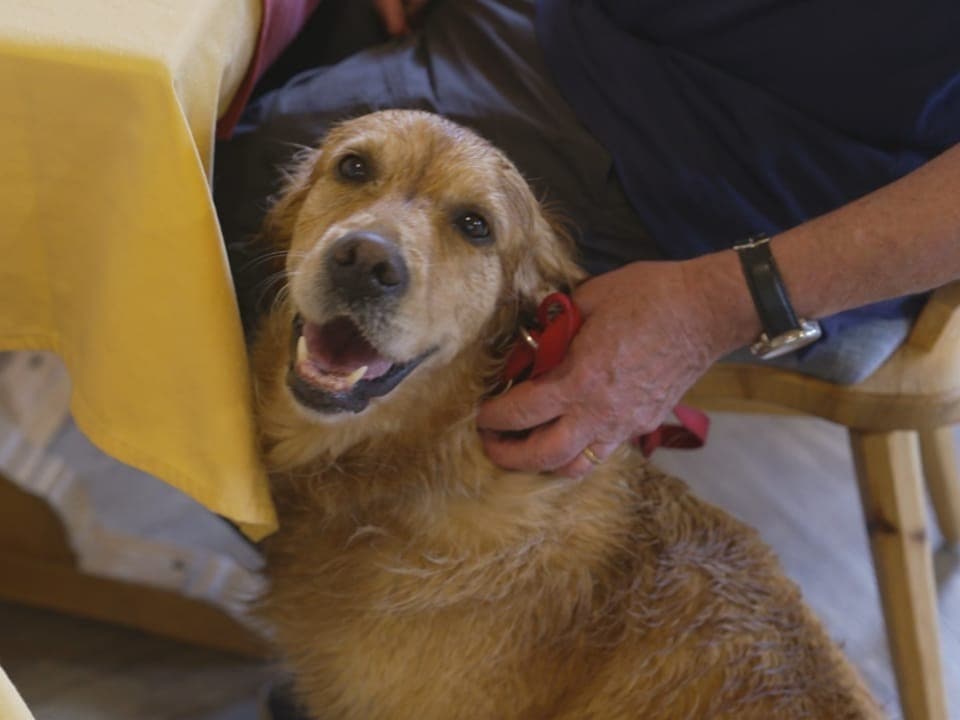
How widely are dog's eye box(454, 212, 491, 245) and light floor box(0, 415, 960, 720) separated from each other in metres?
0.97

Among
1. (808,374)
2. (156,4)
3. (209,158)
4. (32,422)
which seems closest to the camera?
(156,4)

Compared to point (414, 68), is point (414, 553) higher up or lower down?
lower down

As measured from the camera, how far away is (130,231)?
2.87ft

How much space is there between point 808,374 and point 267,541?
78 centimetres

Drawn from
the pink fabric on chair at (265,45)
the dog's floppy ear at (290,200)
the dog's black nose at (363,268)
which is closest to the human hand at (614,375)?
the dog's black nose at (363,268)

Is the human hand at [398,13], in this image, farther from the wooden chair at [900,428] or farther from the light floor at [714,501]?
the light floor at [714,501]

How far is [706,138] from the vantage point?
4.04 ft

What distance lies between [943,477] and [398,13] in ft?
4.60

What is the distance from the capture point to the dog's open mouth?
1.01 metres

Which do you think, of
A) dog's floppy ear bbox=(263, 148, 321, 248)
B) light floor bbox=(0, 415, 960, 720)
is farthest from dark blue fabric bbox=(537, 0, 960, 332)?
light floor bbox=(0, 415, 960, 720)

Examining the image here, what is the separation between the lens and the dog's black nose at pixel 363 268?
963 millimetres

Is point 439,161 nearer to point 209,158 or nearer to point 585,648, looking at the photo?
point 209,158

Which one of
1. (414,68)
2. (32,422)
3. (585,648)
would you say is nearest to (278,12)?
(414,68)

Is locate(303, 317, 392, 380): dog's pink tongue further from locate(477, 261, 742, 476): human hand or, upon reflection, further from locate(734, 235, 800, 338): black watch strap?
locate(734, 235, 800, 338): black watch strap
